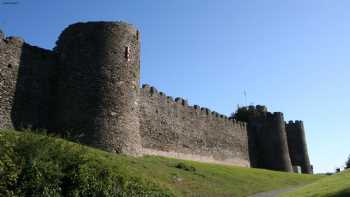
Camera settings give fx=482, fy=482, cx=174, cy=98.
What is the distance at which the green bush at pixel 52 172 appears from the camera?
13383 mm

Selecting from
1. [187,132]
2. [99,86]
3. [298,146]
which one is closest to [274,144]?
[298,146]

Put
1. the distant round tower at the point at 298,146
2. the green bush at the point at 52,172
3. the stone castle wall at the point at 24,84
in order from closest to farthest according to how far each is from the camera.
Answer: the green bush at the point at 52,172 → the stone castle wall at the point at 24,84 → the distant round tower at the point at 298,146

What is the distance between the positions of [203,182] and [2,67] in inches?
455

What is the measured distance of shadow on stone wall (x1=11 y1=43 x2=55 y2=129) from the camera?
960 inches

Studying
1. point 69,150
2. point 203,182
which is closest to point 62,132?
point 203,182

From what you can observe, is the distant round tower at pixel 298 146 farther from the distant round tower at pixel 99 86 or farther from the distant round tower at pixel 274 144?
the distant round tower at pixel 99 86

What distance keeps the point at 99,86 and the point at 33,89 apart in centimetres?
344

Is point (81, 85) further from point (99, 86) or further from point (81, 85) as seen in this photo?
point (99, 86)

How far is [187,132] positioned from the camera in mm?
38906

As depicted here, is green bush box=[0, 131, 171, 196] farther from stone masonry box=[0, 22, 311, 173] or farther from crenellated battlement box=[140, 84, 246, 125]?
crenellated battlement box=[140, 84, 246, 125]

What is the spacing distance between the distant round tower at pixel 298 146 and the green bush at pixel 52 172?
42.1 meters

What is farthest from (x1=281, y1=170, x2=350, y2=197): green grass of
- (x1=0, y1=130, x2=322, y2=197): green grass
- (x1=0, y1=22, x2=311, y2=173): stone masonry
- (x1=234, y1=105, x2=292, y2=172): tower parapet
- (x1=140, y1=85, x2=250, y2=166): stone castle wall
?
(x1=234, y1=105, x2=292, y2=172): tower parapet

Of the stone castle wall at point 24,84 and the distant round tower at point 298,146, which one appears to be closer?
the stone castle wall at point 24,84

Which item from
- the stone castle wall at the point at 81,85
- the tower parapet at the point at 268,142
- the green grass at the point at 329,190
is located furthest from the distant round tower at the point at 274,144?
the green grass at the point at 329,190
